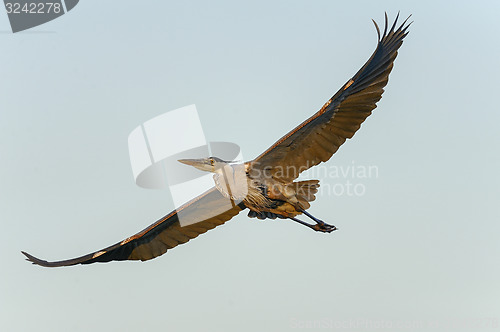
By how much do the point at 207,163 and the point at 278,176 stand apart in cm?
135

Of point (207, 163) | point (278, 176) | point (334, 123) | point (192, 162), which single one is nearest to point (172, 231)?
point (192, 162)

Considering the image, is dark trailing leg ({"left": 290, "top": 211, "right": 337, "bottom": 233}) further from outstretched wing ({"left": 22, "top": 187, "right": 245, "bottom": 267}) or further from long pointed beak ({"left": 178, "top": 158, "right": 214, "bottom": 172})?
long pointed beak ({"left": 178, "top": 158, "right": 214, "bottom": 172})

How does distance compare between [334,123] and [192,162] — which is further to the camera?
[192,162]

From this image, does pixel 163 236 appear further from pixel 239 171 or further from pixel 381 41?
pixel 381 41

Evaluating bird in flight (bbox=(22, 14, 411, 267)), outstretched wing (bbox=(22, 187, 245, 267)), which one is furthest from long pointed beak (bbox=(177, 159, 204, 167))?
outstretched wing (bbox=(22, 187, 245, 267))

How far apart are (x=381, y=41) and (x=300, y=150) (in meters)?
2.44

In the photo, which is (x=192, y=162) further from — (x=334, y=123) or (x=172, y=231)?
(x=334, y=123)

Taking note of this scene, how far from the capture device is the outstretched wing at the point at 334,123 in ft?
45.1

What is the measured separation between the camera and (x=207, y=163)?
14.4 metres

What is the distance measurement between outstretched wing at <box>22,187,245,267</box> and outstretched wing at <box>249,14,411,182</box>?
146 cm

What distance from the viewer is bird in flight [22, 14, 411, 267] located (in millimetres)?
13828

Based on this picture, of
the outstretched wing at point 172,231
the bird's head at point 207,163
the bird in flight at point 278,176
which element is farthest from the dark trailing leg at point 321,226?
the bird's head at point 207,163

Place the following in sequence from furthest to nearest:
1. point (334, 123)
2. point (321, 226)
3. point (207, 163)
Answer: point (321, 226) → point (207, 163) → point (334, 123)

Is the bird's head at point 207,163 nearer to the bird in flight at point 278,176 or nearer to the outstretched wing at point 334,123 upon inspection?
the bird in flight at point 278,176
